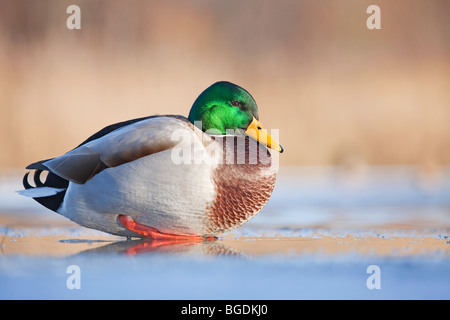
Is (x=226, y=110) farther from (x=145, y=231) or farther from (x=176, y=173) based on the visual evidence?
(x=145, y=231)

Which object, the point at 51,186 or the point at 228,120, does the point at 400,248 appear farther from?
the point at 51,186

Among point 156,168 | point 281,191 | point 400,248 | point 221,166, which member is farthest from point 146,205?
point 281,191

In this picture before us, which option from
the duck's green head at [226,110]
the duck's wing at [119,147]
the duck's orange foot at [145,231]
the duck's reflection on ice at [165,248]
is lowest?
the duck's reflection on ice at [165,248]

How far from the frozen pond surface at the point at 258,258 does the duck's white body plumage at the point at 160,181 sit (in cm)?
12

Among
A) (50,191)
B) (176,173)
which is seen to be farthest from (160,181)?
(50,191)

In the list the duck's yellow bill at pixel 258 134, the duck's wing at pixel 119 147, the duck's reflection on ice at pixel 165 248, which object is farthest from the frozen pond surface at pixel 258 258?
the duck's yellow bill at pixel 258 134

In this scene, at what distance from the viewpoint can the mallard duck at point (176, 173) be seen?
2.67 meters

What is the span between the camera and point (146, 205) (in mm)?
2697

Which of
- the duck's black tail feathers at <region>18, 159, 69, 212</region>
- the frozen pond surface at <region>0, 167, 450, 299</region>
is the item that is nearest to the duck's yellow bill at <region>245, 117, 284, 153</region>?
the frozen pond surface at <region>0, 167, 450, 299</region>

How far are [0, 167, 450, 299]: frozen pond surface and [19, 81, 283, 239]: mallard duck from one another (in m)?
0.12

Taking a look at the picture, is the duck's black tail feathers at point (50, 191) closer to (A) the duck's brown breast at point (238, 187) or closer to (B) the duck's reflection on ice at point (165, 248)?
(B) the duck's reflection on ice at point (165, 248)

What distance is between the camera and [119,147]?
276cm

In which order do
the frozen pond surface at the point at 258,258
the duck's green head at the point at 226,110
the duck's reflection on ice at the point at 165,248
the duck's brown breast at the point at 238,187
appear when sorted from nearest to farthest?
1. the frozen pond surface at the point at 258,258
2. the duck's reflection on ice at the point at 165,248
3. the duck's brown breast at the point at 238,187
4. the duck's green head at the point at 226,110

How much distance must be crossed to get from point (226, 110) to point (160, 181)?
0.47 m
